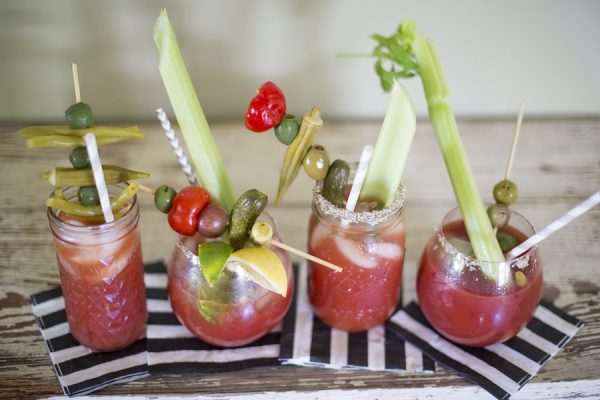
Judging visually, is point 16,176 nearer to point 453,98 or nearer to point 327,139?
point 327,139

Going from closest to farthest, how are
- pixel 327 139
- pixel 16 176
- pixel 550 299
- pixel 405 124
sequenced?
pixel 405 124 < pixel 550 299 < pixel 16 176 < pixel 327 139

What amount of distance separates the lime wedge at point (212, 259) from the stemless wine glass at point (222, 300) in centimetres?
4

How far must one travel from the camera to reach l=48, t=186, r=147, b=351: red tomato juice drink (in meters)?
0.84

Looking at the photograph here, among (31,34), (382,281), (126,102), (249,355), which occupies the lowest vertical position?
(249,355)

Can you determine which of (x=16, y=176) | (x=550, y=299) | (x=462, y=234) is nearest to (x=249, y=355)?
(x=462, y=234)

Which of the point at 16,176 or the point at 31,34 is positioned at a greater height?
the point at 31,34

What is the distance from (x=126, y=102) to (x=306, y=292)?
61cm

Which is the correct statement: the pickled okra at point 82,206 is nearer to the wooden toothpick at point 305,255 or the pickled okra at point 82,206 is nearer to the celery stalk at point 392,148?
the wooden toothpick at point 305,255

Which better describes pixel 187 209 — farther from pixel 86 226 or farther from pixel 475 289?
pixel 475 289

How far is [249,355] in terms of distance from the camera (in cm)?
94

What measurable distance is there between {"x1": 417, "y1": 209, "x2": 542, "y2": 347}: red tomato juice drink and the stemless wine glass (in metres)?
0.21

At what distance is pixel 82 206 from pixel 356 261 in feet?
1.18

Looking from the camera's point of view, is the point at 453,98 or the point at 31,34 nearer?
the point at 31,34

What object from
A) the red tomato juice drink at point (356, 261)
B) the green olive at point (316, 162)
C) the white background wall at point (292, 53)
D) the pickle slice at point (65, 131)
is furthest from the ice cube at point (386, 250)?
the white background wall at point (292, 53)
